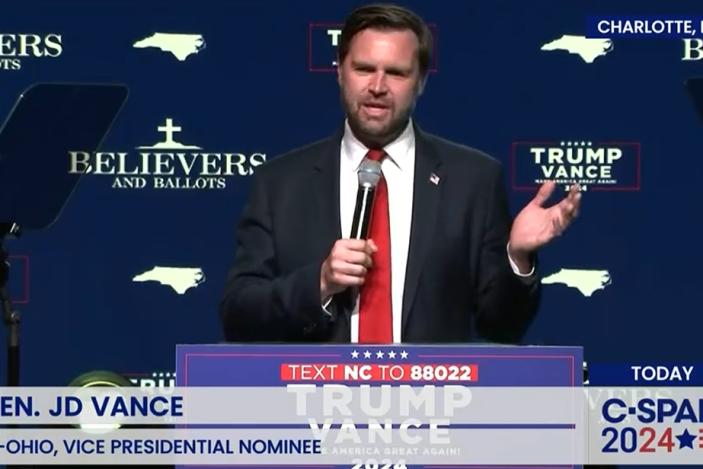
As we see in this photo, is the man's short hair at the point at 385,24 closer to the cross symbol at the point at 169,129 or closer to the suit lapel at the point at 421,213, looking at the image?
the suit lapel at the point at 421,213

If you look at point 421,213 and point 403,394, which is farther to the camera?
point 421,213

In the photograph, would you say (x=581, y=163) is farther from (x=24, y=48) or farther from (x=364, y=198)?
(x=364, y=198)

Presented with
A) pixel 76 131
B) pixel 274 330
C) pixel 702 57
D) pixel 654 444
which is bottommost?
pixel 654 444

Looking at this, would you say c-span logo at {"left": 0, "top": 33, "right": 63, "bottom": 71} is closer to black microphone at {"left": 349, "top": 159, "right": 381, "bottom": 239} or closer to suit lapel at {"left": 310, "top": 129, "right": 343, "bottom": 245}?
suit lapel at {"left": 310, "top": 129, "right": 343, "bottom": 245}

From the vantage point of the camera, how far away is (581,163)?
4.64m

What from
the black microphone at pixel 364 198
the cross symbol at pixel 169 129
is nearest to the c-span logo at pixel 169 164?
the cross symbol at pixel 169 129

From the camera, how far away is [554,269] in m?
4.66

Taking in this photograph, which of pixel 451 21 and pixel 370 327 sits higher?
pixel 451 21

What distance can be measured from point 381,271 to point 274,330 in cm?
23

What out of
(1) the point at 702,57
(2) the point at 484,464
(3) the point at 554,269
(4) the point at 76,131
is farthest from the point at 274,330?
(1) the point at 702,57

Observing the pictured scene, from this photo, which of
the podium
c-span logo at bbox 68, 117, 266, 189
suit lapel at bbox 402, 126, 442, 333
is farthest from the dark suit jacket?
c-span logo at bbox 68, 117, 266, 189

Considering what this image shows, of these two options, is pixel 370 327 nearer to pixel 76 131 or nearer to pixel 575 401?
pixel 575 401

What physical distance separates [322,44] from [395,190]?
165 cm

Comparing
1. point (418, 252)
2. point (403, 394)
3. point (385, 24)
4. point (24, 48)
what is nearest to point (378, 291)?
point (418, 252)
